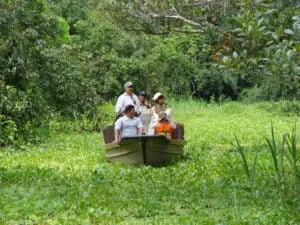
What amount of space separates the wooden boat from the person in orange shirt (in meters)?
0.51

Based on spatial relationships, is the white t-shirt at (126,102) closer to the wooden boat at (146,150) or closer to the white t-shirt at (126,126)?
the white t-shirt at (126,126)

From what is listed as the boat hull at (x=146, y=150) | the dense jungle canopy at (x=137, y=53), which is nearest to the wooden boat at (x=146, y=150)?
the boat hull at (x=146, y=150)

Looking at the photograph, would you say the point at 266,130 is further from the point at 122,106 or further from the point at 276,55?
the point at 276,55

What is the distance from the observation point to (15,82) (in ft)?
55.3

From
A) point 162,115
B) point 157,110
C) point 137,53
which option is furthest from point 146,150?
point 137,53

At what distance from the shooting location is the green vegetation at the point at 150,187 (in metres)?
6.95

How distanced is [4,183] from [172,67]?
2355 centimetres

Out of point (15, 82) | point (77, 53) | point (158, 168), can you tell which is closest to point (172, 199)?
point (158, 168)

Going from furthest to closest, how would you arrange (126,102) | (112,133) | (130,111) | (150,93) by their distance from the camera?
(150,93)
(126,102)
(112,133)
(130,111)

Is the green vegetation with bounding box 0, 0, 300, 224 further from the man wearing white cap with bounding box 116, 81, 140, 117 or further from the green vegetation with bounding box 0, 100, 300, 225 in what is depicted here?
the man wearing white cap with bounding box 116, 81, 140, 117

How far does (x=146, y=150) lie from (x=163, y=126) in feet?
3.33

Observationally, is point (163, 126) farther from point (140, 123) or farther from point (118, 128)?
point (118, 128)

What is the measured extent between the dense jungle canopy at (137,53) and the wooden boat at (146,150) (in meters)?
1.64

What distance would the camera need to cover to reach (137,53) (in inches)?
1122
